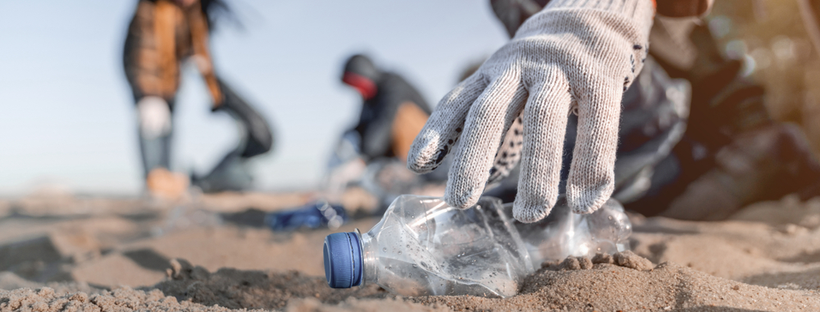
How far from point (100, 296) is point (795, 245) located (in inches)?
92.5

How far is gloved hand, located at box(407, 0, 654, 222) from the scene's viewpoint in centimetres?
101

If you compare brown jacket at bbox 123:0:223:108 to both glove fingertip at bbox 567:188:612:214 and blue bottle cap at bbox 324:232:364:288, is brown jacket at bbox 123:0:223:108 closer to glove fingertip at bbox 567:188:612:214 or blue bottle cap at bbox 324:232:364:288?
blue bottle cap at bbox 324:232:364:288

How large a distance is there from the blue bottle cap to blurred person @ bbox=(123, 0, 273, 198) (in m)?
3.74

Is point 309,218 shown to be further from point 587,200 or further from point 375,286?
point 587,200

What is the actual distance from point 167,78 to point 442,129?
4058 millimetres

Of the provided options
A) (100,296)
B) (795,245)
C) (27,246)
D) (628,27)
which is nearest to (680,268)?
(628,27)

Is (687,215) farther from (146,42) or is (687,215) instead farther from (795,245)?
(146,42)

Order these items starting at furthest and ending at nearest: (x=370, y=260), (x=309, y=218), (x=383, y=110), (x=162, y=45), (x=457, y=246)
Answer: (x=383, y=110) → (x=162, y=45) → (x=309, y=218) → (x=457, y=246) → (x=370, y=260)

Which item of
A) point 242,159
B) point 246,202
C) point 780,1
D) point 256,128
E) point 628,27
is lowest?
point 246,202

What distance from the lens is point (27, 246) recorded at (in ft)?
8.17

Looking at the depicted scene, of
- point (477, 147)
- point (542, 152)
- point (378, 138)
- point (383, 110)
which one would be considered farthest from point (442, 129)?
point (383, 110)

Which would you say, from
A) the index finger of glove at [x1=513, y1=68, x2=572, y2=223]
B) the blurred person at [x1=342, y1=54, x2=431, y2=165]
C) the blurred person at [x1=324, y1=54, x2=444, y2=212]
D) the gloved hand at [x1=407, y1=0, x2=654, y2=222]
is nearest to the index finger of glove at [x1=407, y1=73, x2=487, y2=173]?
the gloved hand at [x1=407, y1=0, x2=654, y2=222]

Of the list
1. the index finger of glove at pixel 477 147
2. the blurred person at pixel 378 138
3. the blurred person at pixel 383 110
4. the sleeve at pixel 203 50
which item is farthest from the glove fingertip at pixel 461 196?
the sleeve at pixel 203 50

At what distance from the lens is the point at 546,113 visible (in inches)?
39.5
